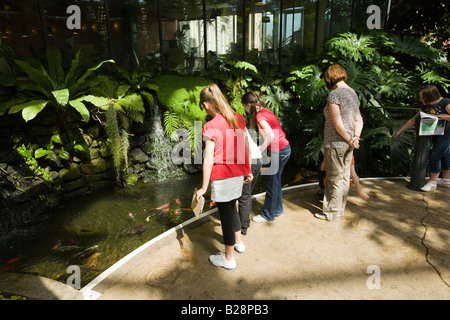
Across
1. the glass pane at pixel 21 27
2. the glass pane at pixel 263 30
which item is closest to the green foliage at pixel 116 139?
the glass pane at pixel 21 27

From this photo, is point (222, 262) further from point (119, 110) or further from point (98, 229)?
point (119, 110)

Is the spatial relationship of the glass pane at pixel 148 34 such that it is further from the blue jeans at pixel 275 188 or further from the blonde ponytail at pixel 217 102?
the blonde ponytail at pixel 217 102

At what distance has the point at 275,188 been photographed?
12.7ft

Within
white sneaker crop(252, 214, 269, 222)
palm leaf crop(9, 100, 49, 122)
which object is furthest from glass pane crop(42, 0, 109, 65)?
white sneaker crop(252, 214, 269, 222)

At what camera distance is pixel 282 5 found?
30.1 feet

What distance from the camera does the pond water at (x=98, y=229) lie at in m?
4.03

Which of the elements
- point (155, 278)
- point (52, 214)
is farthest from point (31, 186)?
point (155, 278)

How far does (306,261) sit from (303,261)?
3 cm

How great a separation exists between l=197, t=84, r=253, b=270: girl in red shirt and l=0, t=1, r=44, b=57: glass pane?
204 inches

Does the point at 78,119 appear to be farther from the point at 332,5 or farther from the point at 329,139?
the point at 332,5

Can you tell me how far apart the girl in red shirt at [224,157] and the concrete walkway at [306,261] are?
1.13ft

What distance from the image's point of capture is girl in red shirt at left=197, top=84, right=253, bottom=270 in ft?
9.05
